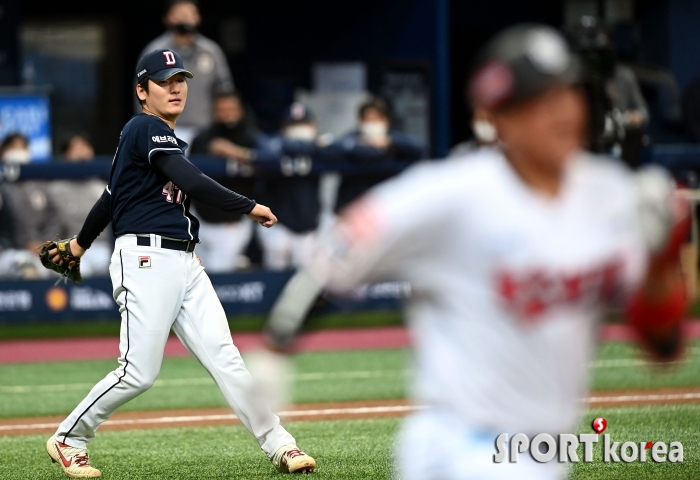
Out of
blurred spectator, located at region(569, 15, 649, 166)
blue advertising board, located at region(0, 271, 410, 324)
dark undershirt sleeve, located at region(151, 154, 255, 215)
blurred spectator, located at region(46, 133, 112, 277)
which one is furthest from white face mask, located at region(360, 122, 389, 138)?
dark undershirt sleeve, located at region(151, 154, 255, 215)

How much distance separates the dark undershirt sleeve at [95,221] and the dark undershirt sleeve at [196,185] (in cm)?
50

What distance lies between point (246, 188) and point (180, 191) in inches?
298

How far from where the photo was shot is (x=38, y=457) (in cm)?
672

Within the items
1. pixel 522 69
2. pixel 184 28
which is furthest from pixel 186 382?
pixel 522 69

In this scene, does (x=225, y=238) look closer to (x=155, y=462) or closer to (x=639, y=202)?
(x=155, y=462)

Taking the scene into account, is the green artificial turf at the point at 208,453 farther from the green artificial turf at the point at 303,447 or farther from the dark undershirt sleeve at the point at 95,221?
the dark undershirt sleeve at the point at 95,221

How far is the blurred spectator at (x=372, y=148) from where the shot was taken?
1373 centimetres

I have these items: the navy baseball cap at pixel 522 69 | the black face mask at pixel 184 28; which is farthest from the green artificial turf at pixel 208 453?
the black face mask at pixel 184 28

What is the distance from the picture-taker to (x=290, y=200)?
1350cm

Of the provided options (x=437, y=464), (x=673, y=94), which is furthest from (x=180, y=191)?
(x=673, y=94)

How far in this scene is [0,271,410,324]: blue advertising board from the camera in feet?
43.4

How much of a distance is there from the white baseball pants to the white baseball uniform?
9.31 ft

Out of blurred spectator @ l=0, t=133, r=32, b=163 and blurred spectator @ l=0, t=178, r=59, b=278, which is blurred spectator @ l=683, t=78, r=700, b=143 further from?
blurred spectator @ l=0, t=133, r=32, b=163

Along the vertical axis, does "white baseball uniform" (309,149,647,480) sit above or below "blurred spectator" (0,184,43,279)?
above
